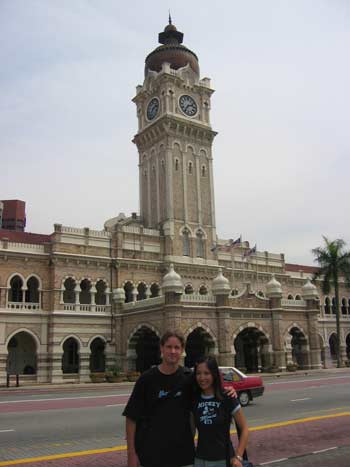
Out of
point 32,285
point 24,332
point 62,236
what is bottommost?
point 24,332

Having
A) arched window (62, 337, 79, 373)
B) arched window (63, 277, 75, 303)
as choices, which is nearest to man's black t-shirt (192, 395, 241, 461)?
arched window (63, 277, 75, 303)

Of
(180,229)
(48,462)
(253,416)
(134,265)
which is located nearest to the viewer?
(48,462)

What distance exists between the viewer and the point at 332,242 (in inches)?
1874

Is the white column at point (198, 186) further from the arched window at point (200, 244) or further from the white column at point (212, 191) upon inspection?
the white column at point (212, 191)

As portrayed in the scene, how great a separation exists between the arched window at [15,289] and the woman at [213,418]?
34.7 m

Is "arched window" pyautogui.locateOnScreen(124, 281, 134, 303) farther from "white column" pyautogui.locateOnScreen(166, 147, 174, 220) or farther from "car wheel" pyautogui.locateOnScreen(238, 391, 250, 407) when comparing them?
"car wheel" pyautogui.locateOnScreen(238, 391, 250, 407)

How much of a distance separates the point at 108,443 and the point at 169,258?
106 feet

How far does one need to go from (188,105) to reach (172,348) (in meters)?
45.6

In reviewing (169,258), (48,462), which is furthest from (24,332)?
(48,462)

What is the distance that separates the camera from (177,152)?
152ft

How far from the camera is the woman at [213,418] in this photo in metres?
4.43

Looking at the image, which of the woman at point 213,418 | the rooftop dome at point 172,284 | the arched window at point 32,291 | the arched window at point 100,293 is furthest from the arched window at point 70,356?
the woman at point 213,418

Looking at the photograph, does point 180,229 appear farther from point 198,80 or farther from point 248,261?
point 198,80

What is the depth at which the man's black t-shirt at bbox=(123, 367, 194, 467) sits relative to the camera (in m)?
4.41
